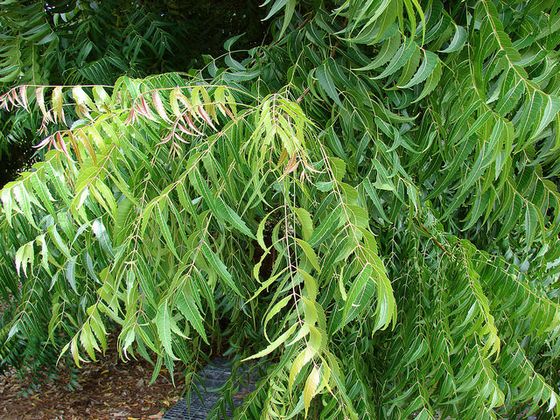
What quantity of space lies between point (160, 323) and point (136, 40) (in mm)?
1255

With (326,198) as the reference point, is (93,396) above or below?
below

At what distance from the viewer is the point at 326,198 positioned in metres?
0.78

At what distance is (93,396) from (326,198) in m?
2.94

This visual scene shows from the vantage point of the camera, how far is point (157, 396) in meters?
3.19

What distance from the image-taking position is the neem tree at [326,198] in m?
0.71

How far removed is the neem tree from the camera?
0.71 m

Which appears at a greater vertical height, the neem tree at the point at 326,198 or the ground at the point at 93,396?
the neem tree at the point at 326,198

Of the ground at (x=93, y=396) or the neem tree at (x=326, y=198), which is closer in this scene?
the neem tree at (x=326, y=198)

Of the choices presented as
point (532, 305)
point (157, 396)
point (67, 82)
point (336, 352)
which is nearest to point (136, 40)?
point (67, 82)

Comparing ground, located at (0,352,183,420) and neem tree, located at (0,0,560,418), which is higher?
neem tree, located at (0,0,560,418)

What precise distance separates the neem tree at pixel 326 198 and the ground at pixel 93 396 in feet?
5.88

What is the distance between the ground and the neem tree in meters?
1.79

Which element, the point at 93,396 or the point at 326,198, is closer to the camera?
the point at 326,198

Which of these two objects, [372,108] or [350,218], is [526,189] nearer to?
[372,108]
